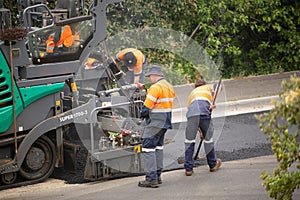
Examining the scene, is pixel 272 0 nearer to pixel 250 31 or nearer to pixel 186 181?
pixel 250 31

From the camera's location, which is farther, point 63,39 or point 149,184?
point 63,39

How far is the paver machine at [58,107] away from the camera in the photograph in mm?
9148

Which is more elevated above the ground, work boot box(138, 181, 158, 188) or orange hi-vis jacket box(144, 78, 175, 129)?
orange hi-vis jacket box(144, 78, 175, 129)

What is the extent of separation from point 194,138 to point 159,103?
80cm

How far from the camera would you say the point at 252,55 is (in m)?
17.1

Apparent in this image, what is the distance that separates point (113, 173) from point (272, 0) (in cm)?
813

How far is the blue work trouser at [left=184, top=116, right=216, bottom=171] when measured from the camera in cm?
958

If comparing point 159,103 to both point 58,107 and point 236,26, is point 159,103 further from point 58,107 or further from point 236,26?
point 236,26

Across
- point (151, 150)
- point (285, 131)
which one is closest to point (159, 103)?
point (151, 150)

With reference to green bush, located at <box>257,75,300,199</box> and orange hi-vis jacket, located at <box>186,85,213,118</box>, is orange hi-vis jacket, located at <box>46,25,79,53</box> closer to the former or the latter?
orange hi-vis jacket, located at <box>186,85,213,118</box>

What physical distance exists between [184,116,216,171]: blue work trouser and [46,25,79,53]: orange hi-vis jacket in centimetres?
198

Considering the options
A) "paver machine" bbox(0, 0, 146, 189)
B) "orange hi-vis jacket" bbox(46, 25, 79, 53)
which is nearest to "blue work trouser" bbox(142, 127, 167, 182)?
"paver machine" bbox(0, 0, 146, 189)

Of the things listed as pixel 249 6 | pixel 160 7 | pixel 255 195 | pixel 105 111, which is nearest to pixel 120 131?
pixel 105 111

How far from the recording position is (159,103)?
363 inches
